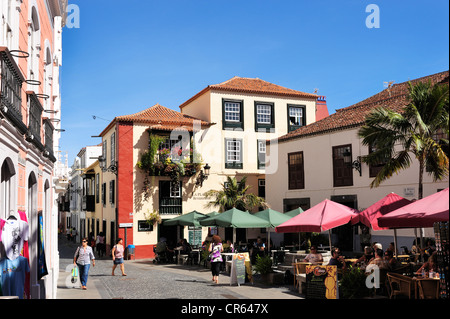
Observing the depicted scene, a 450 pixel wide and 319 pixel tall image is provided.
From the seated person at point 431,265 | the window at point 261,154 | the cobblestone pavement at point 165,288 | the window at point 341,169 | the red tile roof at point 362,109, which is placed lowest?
the cobblestone pavement at point 165,288

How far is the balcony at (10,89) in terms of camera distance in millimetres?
6305

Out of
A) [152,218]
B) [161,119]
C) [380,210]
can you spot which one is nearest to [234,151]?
[161,119]

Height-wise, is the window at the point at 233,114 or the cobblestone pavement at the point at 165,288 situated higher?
the window at the point at 233,114

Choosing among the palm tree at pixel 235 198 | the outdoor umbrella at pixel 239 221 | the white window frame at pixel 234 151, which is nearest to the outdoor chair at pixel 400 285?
the outdoor umbrella at pixel 239 221

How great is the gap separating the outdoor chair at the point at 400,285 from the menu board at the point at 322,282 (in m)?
1.31

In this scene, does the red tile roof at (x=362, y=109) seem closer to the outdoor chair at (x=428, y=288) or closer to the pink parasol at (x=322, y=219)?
the pink parasol at (x=322, y=219)

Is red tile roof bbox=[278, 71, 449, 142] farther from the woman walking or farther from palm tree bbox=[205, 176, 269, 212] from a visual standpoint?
the woman walking

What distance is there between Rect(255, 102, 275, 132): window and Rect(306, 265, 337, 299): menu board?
22.1 m

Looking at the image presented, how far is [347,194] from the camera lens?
25438 millimetres

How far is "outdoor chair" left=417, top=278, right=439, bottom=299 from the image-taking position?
9.66 m

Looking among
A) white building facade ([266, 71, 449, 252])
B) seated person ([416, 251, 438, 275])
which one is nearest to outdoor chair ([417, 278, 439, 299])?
seated person ([416, 251, 438, 275])

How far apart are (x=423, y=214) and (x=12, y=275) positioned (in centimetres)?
780

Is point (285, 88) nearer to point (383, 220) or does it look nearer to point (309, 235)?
point (309, 235)

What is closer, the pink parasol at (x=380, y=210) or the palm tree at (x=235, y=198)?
the pink parasol at (x=380, y=210)
